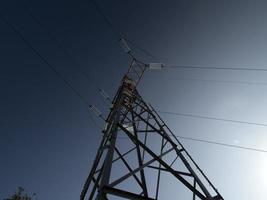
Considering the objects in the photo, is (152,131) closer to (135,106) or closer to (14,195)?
(135,106)

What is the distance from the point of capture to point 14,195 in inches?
937

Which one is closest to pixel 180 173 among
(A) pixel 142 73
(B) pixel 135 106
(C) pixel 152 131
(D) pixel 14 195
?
(C) pixel 152 131

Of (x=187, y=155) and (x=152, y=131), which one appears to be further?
(x=152, y=131)

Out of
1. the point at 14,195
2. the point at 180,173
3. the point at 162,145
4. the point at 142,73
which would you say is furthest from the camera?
the point at 14,195

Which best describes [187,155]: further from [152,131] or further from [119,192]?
[119,192]

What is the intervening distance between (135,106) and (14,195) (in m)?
19.3

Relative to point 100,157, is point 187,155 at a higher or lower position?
higher

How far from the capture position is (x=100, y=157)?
7.74m

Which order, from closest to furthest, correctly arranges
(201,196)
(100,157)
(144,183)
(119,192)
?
(119,192), (201,196), (144,183), (100,157)

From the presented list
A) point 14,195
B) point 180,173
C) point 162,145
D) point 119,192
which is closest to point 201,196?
point 180,173

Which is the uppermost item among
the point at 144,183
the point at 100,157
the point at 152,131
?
the point at 152,131

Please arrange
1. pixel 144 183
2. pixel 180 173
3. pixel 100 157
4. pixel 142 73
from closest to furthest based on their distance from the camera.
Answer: pixel 180 173 → pixel 144 183 → pixel 100 157 → pixel 142 73

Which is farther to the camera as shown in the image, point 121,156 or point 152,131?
point 152,131

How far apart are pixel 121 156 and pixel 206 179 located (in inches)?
108
